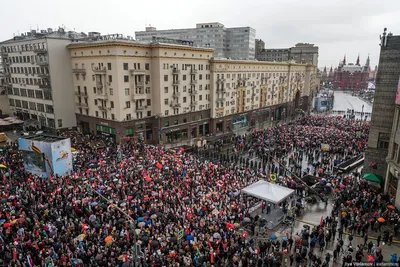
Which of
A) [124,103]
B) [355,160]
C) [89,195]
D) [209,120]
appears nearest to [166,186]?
[89,195]

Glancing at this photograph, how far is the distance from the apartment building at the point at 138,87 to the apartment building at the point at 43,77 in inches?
78.1

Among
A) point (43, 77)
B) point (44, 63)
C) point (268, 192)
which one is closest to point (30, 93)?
point (43, 77)

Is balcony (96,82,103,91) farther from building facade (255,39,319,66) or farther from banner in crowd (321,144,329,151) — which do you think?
building facade (255,39,319,66)

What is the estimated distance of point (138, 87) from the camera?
164 feet

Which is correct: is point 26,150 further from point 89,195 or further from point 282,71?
point 282,71

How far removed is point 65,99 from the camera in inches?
2223

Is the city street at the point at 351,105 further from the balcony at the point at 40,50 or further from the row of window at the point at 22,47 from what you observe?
the row of window at the point at 22,47

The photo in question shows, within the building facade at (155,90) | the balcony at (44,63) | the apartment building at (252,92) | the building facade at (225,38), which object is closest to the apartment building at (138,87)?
the building facade at (155,90)

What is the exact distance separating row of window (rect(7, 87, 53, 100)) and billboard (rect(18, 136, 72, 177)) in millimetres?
24465

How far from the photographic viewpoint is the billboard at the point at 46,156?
1304 inches

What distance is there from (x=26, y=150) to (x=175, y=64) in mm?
29418

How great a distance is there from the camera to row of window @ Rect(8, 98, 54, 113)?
57463 mm

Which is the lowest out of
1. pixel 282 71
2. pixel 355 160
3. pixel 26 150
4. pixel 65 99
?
pixel 355 160

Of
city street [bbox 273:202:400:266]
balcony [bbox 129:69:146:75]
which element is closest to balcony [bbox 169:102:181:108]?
balcony [bbox 129:69:146:75]
